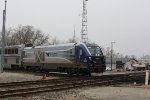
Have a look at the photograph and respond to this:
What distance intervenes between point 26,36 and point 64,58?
266 feet

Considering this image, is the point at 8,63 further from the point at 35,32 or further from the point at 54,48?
the point at 35,32

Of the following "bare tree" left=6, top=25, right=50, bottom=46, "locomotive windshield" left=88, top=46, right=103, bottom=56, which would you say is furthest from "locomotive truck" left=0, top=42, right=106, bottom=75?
"bare tree" left=6, top=25, right=50, bottom=46

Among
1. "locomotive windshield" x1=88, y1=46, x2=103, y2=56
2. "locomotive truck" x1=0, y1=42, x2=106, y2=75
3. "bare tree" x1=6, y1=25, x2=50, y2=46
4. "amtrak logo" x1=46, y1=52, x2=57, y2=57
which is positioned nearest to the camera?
"locomotive truck" x1=0, y1=42, x2=106, y2=75

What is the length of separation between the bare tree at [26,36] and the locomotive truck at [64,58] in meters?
66.0

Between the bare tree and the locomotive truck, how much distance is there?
66013 mm

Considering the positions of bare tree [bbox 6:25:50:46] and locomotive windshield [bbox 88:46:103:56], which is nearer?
locomotive windshield [bbox 88:46:103:56]

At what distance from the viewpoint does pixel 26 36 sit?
4483 inches

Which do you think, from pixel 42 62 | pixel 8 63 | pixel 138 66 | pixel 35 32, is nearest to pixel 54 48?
pixel 42 62

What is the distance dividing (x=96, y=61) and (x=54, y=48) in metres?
7.18

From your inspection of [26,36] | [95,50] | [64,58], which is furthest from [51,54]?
[26,36]

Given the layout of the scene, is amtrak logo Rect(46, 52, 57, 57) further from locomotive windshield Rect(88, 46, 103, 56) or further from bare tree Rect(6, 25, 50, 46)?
bare tree Rect(6, 25, 50, 46)

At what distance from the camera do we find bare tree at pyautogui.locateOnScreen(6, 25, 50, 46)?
113 meters

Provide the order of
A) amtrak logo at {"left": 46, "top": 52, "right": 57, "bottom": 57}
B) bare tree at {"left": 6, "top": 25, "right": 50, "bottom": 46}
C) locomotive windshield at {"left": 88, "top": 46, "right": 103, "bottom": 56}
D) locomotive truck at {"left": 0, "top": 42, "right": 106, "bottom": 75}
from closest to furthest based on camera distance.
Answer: locomotive truck at {"left": 0, "top": 42, "right": 106, "bottom": 75} < locomotive windshield at {"left": 88, "top": 46, "right": 103, "bottom": 56} < amtrak logo at {"left": 46, "top": 52, "right": 57, "bottom": 57} < bare tree at {"left": 6, "top": 25, "right": 50, "bottom": 46}

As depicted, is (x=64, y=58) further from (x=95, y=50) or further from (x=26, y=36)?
(x=26, y=36)
